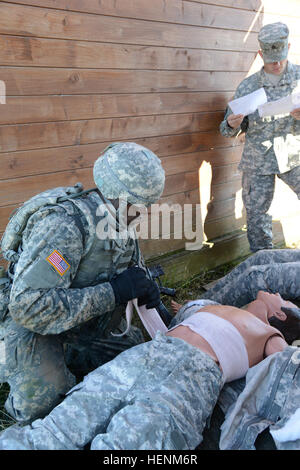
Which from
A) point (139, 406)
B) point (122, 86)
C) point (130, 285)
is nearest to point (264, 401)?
point (139, 406)

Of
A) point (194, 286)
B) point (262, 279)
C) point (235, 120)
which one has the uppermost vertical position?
point (235, 120)

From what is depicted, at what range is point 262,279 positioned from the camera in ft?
10.0

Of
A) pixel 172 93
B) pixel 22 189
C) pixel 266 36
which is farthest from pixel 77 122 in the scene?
pixel 266 36

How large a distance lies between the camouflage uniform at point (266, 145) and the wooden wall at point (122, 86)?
27cm

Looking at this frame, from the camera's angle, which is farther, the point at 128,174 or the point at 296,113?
the point at 296,113

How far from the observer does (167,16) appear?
349 centimetres

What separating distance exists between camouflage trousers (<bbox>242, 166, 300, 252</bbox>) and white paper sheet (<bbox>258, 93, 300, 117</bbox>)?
0.60 metres

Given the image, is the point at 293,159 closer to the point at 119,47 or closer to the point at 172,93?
the point at 172,93

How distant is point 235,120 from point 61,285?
8.27 ft

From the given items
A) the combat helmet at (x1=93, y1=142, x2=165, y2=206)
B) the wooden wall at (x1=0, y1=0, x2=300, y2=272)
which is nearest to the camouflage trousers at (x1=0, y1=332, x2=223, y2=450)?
the combat helmet at (x1=93, y1=142, x2=165, y2=206)

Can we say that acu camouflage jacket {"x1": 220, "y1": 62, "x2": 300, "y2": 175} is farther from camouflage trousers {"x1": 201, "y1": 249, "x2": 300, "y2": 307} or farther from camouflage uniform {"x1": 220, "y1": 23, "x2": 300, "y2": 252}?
camouflage trousers {"x1": 201, "y1": 249, "x2": 300, "y2": 307}

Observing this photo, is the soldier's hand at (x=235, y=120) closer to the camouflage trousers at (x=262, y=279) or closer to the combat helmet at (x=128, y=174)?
the camouflage trousers at (x=262, y=279)

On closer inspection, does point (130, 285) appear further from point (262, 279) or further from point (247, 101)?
point (247, 101)

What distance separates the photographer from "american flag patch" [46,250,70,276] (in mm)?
1982
